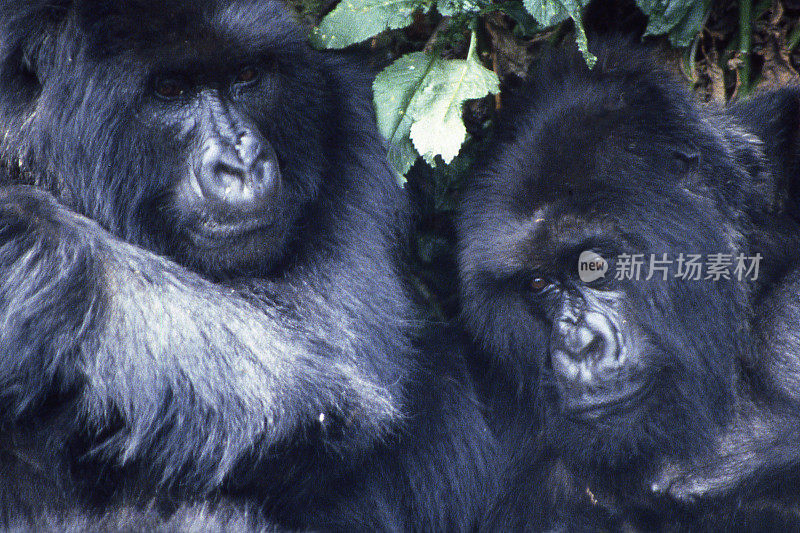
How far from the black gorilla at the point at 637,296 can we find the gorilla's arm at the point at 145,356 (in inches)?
31.3

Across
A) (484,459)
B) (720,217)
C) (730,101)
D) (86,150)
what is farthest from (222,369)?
(730,101)

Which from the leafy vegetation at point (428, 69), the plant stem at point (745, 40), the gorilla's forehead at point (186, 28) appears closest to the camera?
the gorilla's forehead at point (186, 28)

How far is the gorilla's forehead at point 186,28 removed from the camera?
3.43m

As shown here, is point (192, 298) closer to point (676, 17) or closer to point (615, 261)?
point (615, 261)

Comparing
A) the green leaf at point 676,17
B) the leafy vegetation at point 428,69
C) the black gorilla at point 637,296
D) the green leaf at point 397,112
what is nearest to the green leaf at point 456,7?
the leafy vegetation at point 428,69

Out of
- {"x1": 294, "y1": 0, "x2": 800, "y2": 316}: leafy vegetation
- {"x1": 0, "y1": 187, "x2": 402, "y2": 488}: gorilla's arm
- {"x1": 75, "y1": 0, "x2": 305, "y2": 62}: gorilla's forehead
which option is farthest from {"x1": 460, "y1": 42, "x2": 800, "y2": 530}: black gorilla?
{"x1": 75, "y1": 0, "x2": 305, "y2": 62}: gorilla's forehead

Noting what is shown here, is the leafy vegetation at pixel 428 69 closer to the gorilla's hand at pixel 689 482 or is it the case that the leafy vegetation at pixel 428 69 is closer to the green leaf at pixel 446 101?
the green leaf at pixel 446 101

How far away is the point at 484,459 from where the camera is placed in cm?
397

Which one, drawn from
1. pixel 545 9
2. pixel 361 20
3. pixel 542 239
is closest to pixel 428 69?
pixel 361 20

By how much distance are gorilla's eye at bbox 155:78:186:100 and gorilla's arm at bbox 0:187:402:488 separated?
539 mm

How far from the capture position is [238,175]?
3479 millimetres

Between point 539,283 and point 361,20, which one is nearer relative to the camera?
point 539,283

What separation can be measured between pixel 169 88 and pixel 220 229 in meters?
0.56

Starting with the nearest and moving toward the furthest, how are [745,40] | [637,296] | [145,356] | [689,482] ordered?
[145,356]
[637,296]
[689,482]
[745,40]
